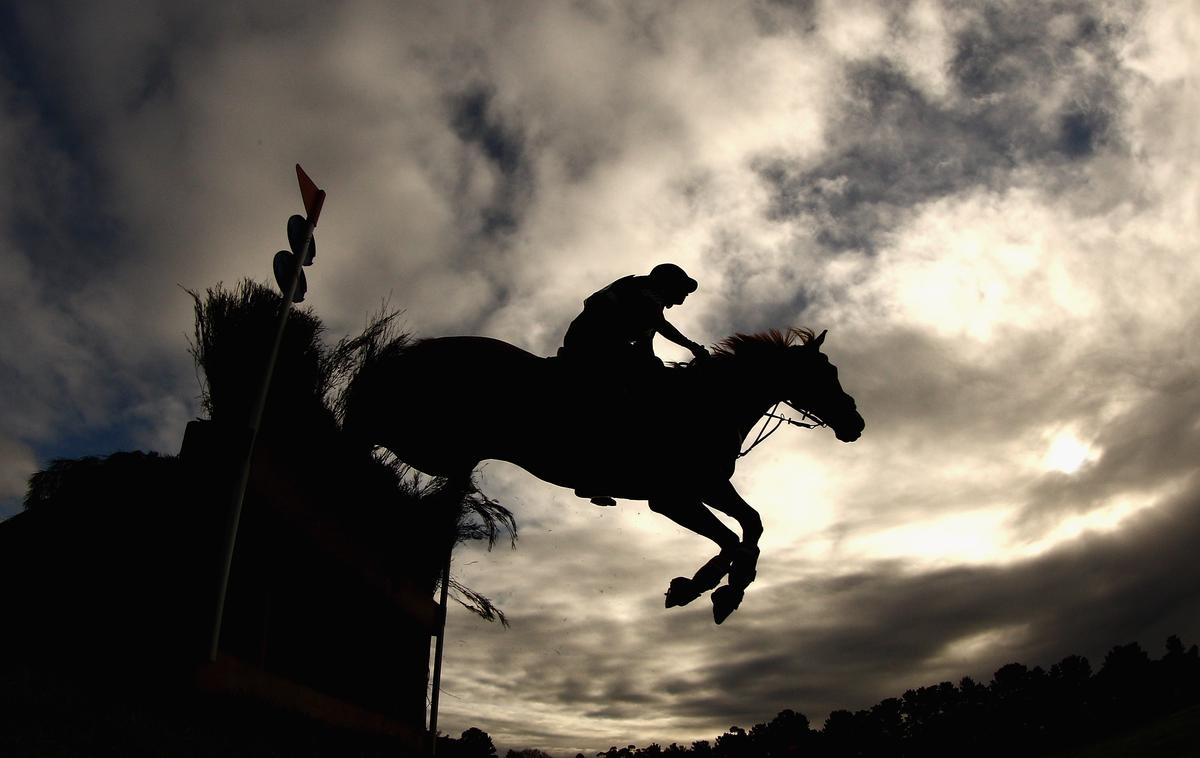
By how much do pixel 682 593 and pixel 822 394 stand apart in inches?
86.2

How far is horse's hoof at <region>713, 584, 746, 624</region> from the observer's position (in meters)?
6.55

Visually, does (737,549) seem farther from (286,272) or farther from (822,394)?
(286,272)

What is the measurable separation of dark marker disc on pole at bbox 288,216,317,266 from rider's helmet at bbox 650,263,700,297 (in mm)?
2728

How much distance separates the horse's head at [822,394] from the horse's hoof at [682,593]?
1884mm

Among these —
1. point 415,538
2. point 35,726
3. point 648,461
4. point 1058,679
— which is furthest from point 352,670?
point 1058,679

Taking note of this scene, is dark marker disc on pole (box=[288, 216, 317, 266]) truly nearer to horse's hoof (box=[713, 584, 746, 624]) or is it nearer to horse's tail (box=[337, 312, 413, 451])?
horse's tail (box=[337, 312, 413, 451])

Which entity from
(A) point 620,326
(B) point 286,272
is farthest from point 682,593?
(B) point 286,272

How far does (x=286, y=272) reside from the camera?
656 cm

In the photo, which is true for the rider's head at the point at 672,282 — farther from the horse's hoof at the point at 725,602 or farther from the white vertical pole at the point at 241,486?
the white vertical pole at the point at 241,486

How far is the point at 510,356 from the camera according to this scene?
634 cm

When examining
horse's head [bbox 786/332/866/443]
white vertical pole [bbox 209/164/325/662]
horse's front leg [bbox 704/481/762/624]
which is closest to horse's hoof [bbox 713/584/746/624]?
horse's front leg [bbox 704/481/762/624]

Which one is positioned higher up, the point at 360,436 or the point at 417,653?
the point at 360,436

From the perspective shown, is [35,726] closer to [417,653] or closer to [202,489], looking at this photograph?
[202,489]

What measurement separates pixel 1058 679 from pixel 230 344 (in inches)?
273
